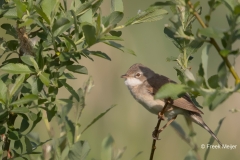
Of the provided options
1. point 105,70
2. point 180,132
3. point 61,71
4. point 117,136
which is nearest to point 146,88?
point 117,136

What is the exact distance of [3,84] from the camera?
2.20m

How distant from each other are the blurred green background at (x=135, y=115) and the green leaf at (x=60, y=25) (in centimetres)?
352

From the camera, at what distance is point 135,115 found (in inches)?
262

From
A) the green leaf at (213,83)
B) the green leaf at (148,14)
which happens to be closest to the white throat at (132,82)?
the green leaf at (148,14)

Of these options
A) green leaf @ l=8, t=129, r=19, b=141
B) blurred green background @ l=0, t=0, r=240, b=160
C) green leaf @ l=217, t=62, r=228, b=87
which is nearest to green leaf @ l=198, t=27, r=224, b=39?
green leaf @ l=217, t=62, r=228, b=87

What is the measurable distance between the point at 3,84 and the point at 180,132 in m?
0.92

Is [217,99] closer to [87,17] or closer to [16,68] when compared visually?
[87,17]

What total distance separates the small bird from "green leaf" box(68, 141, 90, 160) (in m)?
1.58

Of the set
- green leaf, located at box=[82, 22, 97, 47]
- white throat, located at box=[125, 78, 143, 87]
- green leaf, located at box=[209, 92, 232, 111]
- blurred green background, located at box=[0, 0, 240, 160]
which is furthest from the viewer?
blurred green background, located at box=[0, 0, 240, 160]

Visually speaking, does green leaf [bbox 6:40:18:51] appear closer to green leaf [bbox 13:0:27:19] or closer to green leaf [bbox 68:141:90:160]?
green leaf [bbox 13:0:27:19]

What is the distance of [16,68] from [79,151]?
436 millimetres

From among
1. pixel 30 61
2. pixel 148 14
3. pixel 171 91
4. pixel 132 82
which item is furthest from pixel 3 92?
pixel 132 82

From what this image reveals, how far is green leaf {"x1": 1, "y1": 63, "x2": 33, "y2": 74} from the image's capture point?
7.03ft

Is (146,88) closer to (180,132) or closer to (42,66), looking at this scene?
(42,66)
